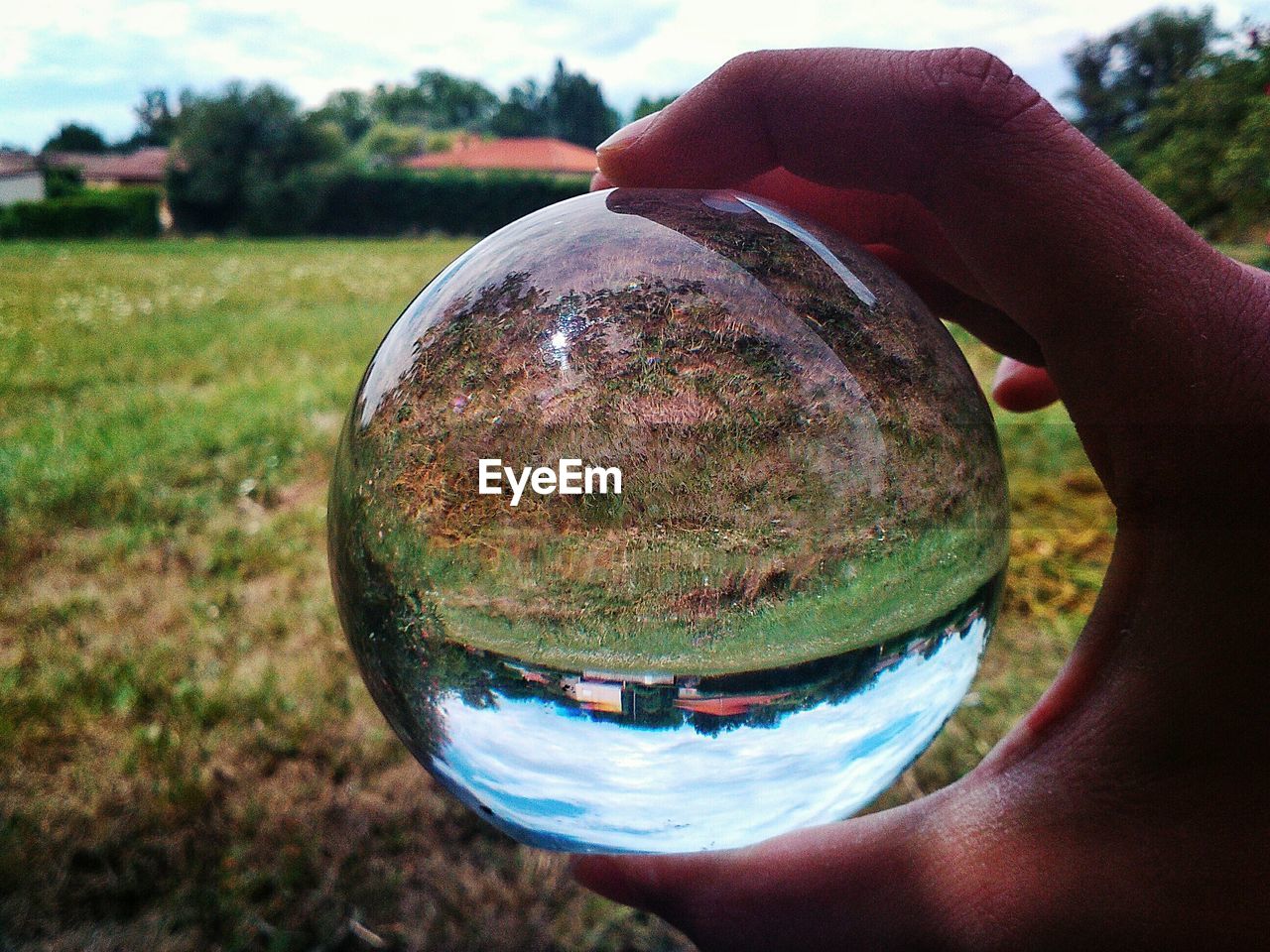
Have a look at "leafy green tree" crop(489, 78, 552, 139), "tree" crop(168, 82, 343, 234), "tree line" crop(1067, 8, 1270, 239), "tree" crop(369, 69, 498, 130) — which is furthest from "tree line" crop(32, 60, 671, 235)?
"tree line" crop(1067, 8, 1270, 239)

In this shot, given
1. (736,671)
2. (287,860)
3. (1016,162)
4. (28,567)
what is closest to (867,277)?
(1016,162)

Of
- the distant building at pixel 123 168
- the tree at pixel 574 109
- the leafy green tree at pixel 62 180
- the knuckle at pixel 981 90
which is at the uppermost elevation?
the distant building at pixel 123 168

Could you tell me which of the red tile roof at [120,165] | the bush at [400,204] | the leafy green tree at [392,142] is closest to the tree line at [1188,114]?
the leafy green tree at [392,142]

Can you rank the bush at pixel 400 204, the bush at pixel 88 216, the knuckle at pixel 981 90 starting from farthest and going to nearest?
the bush at pixel 400 204
the bush at pixel 88 216
the knuckle at pixel 981 90

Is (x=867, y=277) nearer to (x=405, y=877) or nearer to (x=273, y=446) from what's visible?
(x=405, y=877)

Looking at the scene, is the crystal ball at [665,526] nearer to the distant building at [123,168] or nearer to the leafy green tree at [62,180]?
the leafy green tree at [62,180]

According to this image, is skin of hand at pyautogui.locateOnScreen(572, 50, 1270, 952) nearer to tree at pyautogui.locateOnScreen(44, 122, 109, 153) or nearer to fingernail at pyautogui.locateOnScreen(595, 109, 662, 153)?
fingernail at pyautogui.locateOnScreen(595, 109, 662, 153)
